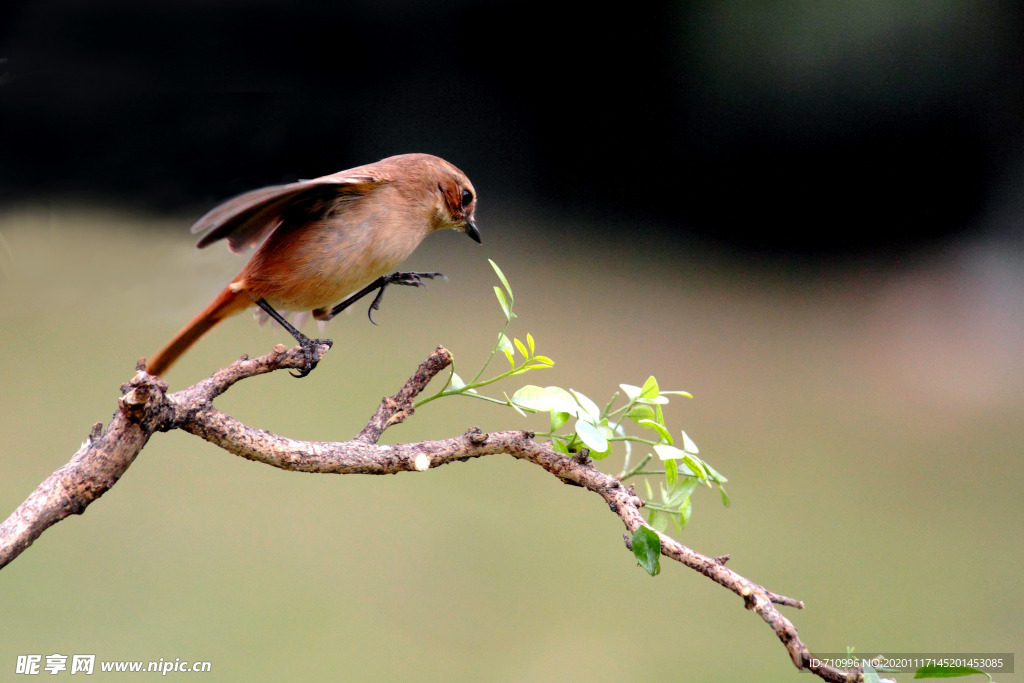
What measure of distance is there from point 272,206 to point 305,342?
15cm

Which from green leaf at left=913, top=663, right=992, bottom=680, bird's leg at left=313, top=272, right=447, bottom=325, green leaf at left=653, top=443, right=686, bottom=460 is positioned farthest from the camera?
bird's leg at left=313, top=272, right=447, bottom=325

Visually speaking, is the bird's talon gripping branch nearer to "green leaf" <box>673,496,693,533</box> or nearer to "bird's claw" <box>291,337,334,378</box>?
"bird's claw" <box>291,337,334,378</box>

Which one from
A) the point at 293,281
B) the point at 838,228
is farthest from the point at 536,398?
the point at 838,228

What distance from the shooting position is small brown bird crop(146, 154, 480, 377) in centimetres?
90

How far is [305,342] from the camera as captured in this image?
2.94ft

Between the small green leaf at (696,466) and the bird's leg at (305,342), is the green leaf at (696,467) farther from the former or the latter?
the bird's leg at (305,342)

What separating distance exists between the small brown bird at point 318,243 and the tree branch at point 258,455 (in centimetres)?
12

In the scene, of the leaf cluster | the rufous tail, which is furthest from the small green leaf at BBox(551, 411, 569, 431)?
the rufous tail

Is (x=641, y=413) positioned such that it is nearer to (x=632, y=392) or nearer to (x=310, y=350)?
(x=632, y=392)

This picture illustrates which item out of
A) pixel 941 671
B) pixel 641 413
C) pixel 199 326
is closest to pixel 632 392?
pixel 641 413

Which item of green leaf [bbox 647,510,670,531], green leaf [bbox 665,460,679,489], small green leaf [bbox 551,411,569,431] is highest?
small green leaf [bbox 551,411,569,431]

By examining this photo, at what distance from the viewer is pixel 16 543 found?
2.11 ft

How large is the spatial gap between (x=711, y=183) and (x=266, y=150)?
139 cm

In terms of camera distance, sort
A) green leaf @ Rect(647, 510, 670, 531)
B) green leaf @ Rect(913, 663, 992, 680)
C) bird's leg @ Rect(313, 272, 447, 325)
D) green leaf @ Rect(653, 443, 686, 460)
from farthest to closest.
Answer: bird's leg @ Rect(313, 272, 447, 325)
green leaf @ Rect(647, 510, 670, 531)
green leaf @ Rect(653, 443, 686, 460)
green leaf @ Rect(913, 663, 992, 680)
